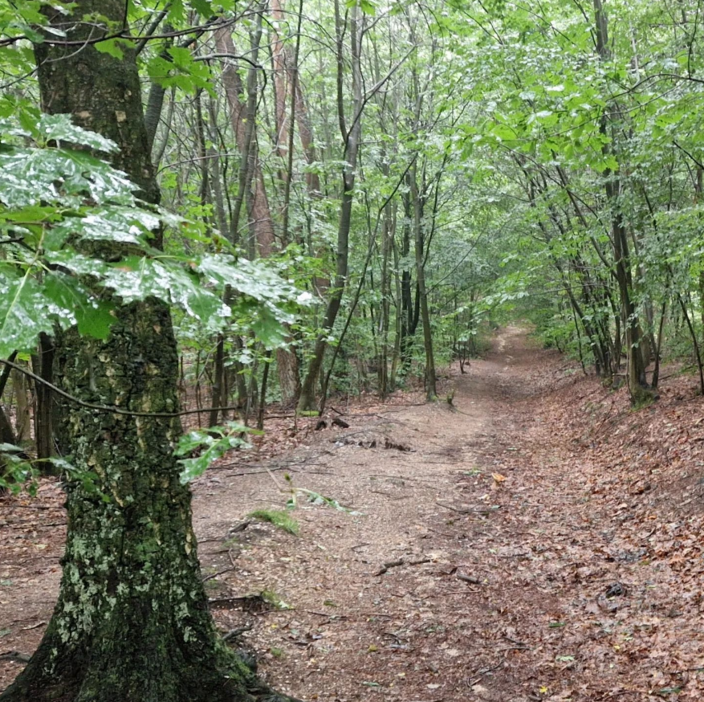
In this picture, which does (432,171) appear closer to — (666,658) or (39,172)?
(666,658)

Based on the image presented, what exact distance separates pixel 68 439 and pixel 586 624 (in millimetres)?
3937

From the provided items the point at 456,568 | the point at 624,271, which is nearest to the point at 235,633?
the point at 456,568

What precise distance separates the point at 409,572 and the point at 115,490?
3502mm

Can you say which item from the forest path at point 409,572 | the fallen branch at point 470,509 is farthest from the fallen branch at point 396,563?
the fallen branch at point 470,509

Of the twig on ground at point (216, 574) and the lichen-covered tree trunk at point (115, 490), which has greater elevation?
the lichen-covered tree trunk at point (115, 490)

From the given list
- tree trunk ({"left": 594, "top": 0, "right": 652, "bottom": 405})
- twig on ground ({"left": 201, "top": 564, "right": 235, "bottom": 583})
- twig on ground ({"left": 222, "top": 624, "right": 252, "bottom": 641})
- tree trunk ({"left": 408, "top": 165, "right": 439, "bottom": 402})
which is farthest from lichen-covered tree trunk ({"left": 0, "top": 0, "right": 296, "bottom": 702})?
tree trunk ({"left": 408, "top": 165, "right": 439, "bottom": 402})

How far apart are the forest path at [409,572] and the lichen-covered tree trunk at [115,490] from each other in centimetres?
130

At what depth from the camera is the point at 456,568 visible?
17.1 feet

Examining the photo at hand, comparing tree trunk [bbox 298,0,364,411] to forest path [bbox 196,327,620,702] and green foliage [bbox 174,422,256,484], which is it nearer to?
forest path [bbox 196,327,620,702]

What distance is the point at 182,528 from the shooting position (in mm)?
2557

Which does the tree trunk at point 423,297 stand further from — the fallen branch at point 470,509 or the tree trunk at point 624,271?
the fallen branch at point 470,509

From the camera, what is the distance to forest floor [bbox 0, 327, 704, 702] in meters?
3.55

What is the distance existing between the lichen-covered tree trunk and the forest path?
1.30 metres

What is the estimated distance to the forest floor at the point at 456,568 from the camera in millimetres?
3547
